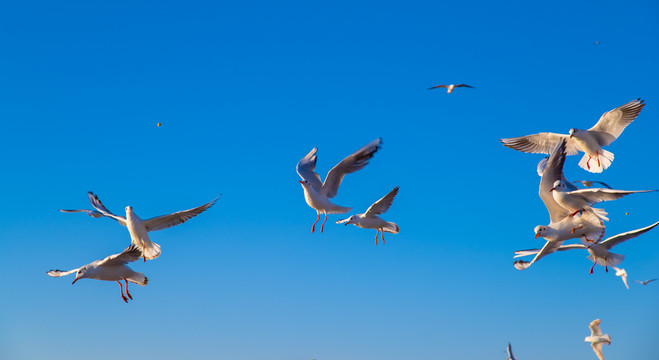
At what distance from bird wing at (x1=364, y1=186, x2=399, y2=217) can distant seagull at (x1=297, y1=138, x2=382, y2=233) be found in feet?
2.67

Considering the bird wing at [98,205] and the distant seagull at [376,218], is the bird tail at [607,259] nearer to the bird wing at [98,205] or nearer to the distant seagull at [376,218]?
the distant seagull at [376,218]

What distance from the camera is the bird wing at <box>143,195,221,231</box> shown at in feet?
55.9

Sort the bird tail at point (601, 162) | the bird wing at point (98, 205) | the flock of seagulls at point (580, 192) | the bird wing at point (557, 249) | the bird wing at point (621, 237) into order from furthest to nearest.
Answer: the bird wing at point (98, 205) → the bird tail at point (601, 162) → the bird wing at point (557, 249) → the bird wing at point (621, 237) → the flock of seagulls at point (580, 192)

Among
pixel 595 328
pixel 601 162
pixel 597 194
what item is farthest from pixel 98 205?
pixel 595 328

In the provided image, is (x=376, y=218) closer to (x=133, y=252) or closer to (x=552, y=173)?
(x=552, y=173)

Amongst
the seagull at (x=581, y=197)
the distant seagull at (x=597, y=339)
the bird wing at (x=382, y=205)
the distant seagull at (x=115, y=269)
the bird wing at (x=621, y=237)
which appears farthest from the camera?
the distant seagull at (x=597, y=339)

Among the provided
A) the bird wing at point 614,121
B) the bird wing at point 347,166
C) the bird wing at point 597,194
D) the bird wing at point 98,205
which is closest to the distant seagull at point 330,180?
the bird wing at point 347,166

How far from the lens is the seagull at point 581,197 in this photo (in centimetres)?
1391

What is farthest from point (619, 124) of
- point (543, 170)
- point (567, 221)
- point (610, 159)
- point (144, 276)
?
point (144, 276)

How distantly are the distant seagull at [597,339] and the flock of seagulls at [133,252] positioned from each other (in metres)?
11.7

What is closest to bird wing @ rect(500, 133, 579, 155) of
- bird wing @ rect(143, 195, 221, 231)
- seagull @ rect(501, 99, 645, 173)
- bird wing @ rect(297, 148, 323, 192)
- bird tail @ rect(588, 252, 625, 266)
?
seagull @ rect(501, 99, 645, 173)

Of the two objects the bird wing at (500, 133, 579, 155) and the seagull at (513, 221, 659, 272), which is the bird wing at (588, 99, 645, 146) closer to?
the bird wing at (500, 133, 579, 155)

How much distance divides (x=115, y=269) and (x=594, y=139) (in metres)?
12.2

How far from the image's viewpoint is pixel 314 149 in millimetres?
19250
